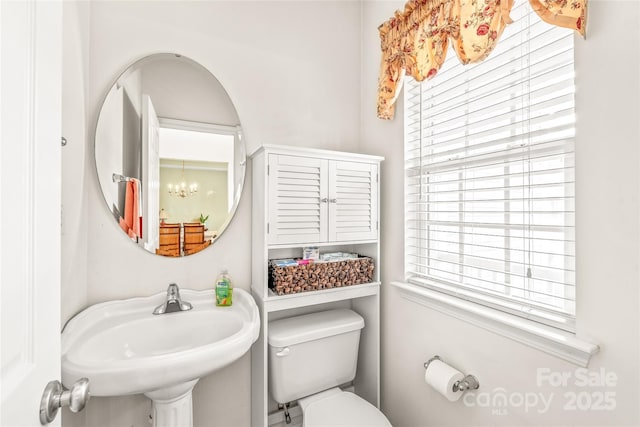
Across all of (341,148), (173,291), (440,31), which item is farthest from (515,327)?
(173,291)

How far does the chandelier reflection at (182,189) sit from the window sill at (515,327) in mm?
1207

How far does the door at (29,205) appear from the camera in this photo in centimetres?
44

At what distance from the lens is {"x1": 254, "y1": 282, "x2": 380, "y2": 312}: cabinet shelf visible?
144 cm

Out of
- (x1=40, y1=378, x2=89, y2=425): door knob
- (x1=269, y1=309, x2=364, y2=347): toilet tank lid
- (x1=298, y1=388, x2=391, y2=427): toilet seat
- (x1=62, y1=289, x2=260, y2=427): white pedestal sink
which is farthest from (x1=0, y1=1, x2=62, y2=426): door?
(x1=298, y1=388, x2=391, y2=427): toilet seat

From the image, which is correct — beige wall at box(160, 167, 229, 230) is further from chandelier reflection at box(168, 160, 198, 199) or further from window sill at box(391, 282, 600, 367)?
window sill at box(391, 282, 600, 367)

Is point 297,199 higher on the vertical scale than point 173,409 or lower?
higher

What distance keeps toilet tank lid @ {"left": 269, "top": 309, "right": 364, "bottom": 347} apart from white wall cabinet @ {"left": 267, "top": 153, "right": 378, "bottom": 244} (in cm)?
46

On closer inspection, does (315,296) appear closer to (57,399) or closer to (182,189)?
(182,189)

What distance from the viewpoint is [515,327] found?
1052mm

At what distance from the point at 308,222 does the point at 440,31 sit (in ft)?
3.32

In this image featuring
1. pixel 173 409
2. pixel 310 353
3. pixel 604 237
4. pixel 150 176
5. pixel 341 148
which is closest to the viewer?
pixel 604 237

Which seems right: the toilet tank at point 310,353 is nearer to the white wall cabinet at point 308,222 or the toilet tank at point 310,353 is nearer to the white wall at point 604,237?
the white wall cabinet at point 308,222

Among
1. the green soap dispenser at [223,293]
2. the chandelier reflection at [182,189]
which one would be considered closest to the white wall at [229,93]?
the green soap dispenser at [223,293]

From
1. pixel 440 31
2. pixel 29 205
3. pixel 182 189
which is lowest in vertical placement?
pixel 29 205
